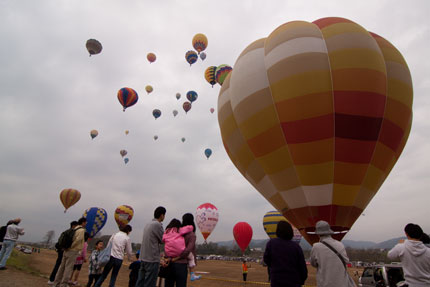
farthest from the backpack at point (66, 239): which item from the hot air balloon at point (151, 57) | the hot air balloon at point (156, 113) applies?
the hot air balloon at point (151, 57)

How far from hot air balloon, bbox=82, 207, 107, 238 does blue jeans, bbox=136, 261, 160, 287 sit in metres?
15.6

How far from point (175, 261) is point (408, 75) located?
9158 mm

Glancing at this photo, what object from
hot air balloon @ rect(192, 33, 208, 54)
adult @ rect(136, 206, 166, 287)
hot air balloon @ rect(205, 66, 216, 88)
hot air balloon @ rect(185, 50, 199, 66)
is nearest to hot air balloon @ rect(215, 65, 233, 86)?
hot air balloon @ rect(205, 66, 216, 88)

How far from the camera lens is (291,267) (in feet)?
10.9

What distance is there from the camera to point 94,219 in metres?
17.9

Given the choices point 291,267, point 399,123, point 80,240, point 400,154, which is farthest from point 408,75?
point 80,240

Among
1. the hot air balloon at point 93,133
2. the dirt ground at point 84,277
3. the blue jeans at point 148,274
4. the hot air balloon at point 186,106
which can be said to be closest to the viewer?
the blue jeans at point 148,274

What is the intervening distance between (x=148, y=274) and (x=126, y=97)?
19429mm

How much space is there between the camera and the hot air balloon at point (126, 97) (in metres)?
21.3

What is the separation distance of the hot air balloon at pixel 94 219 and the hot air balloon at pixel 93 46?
12.6 meters

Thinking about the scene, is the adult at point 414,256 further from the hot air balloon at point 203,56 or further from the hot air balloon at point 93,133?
the hot air balloon at point 93,133

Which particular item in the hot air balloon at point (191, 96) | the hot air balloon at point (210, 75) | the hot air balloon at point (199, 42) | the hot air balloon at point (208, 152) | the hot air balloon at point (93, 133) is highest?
the hot air balloon at point (199, 42)

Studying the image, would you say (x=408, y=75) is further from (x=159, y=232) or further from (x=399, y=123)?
(x=159, y=232)

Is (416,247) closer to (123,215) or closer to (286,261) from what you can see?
(286,261)
